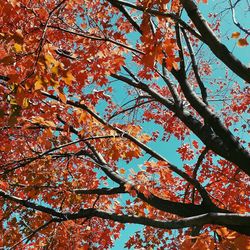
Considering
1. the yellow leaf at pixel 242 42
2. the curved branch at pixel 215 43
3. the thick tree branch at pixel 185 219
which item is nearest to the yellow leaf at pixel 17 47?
the curved branch at pixel 215 43

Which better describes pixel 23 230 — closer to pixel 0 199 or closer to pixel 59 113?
pixel 0 199

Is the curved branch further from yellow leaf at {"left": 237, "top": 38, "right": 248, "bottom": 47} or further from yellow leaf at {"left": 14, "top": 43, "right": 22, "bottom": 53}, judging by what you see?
yellow leaf at {"left": 14, "top": 43, "right": 22, "bottom": 53}

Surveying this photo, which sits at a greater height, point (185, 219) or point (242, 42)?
point (242, 42)

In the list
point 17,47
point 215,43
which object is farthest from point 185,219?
point 17,47

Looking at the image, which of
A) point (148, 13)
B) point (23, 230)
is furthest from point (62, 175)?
point (148, 13)

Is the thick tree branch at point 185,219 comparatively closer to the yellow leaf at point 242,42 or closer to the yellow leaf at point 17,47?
the yellow leaf at point 242,42

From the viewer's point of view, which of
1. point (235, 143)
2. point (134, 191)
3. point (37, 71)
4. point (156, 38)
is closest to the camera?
point (37, 71)

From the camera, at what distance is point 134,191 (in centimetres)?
504

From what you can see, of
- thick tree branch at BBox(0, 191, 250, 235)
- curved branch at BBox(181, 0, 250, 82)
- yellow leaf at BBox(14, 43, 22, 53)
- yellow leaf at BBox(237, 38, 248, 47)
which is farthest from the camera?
thick tree branch at BBox(0, 191, 250, 235)

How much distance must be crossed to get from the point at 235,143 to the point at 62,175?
10.6 feet

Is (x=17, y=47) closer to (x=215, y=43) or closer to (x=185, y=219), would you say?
(x=215, y=43)

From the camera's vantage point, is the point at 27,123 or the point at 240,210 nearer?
the point at 240,210

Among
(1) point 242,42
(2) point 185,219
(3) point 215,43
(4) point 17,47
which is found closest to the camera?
(4) point 17,47

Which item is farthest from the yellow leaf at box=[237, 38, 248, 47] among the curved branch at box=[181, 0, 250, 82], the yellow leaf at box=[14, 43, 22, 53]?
the yellow leaf at box=[14, 43, 22, 53]
